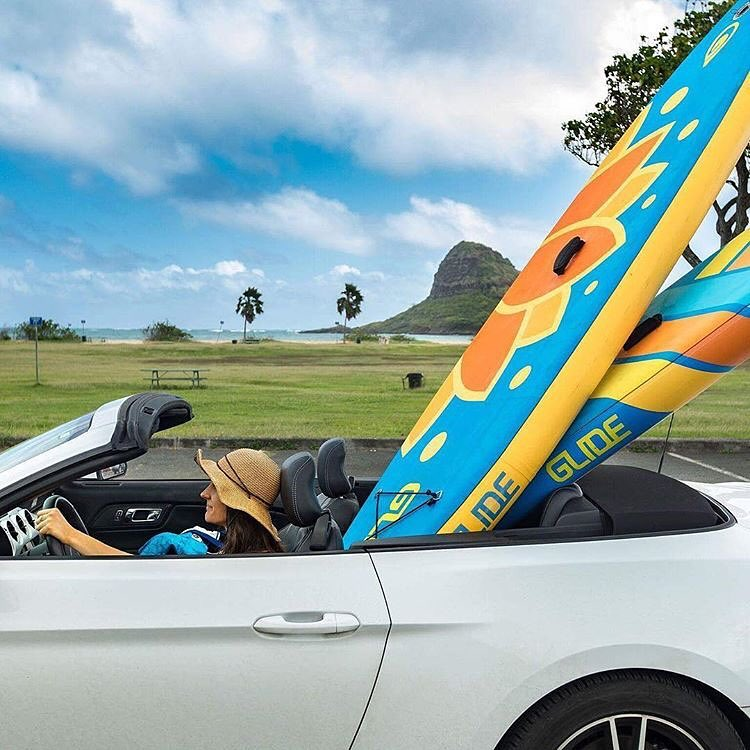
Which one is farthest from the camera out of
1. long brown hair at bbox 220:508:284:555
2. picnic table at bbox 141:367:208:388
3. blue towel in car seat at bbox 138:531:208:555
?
picnic table at bbox 141:367:208:388

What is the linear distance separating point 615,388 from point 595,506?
0.40 meters

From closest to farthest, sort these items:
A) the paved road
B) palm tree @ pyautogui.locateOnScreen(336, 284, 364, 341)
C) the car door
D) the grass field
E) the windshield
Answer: the car door, the windshield, the paved road, the grass field, palm tree @ pyautogui.locateOnScreen(336, 284, 364, 341)

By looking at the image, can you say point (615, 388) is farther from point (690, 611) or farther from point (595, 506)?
point (690, 611)

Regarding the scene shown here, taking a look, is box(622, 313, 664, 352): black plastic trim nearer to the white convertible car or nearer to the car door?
the white convertible car

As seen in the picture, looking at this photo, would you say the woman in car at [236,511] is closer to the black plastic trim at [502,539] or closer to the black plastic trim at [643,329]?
the black plastic trim at [502,539]

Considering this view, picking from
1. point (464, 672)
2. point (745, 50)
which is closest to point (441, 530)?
point (464, 672)

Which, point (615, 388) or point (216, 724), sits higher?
point (615, 388)

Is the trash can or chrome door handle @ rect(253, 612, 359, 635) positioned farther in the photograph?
the trash can

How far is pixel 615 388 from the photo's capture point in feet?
9.39

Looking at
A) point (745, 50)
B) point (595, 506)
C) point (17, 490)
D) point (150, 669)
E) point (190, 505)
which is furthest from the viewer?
point (190, 505)

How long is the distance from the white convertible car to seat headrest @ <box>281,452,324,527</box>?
0.49 m

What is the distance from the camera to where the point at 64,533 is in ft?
8.43

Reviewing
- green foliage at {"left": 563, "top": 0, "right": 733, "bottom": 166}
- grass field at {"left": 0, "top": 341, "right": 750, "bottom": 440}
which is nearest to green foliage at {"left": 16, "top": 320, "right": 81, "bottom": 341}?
grass field at {"left": 0, "top": 341, "right": 750, "bottom": 440}

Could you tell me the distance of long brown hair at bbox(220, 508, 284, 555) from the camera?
2707 millimetres
